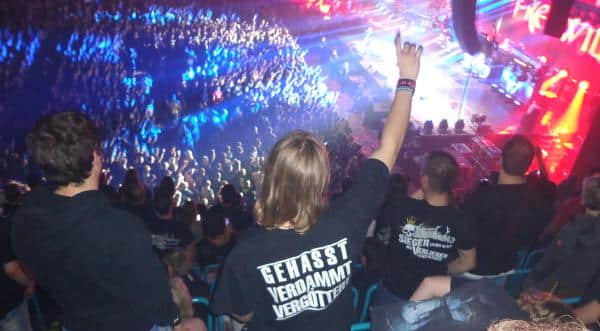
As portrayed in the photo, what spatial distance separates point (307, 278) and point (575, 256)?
189cm

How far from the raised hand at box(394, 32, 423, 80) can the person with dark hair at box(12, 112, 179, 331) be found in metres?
1.13

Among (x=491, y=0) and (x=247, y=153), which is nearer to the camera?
(x=247, y=153)

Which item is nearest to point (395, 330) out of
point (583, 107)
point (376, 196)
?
point (376, 196)

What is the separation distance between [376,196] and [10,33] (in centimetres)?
1005

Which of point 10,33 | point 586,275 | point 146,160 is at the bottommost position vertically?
point 146,160

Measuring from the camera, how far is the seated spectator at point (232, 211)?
4020 millimetres

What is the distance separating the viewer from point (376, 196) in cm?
147

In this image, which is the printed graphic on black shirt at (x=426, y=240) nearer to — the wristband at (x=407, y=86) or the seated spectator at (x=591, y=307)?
the seated spectator at (x=591, y=307)

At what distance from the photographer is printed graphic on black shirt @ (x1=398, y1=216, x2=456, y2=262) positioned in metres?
2.38

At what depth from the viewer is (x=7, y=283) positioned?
2.23m

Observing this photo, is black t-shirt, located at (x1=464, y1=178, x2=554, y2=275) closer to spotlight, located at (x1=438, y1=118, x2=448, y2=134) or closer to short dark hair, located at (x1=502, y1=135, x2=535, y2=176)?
short dark hair, located at (x1=502, y1=135, x2=535, y2=176)

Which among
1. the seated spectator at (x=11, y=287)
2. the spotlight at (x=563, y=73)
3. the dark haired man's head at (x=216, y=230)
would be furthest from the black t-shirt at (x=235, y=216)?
the spotlight at (x=563, y=73)

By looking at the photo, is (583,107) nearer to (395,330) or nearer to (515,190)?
(515,190)

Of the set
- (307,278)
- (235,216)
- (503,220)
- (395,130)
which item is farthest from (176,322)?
(235,216)
